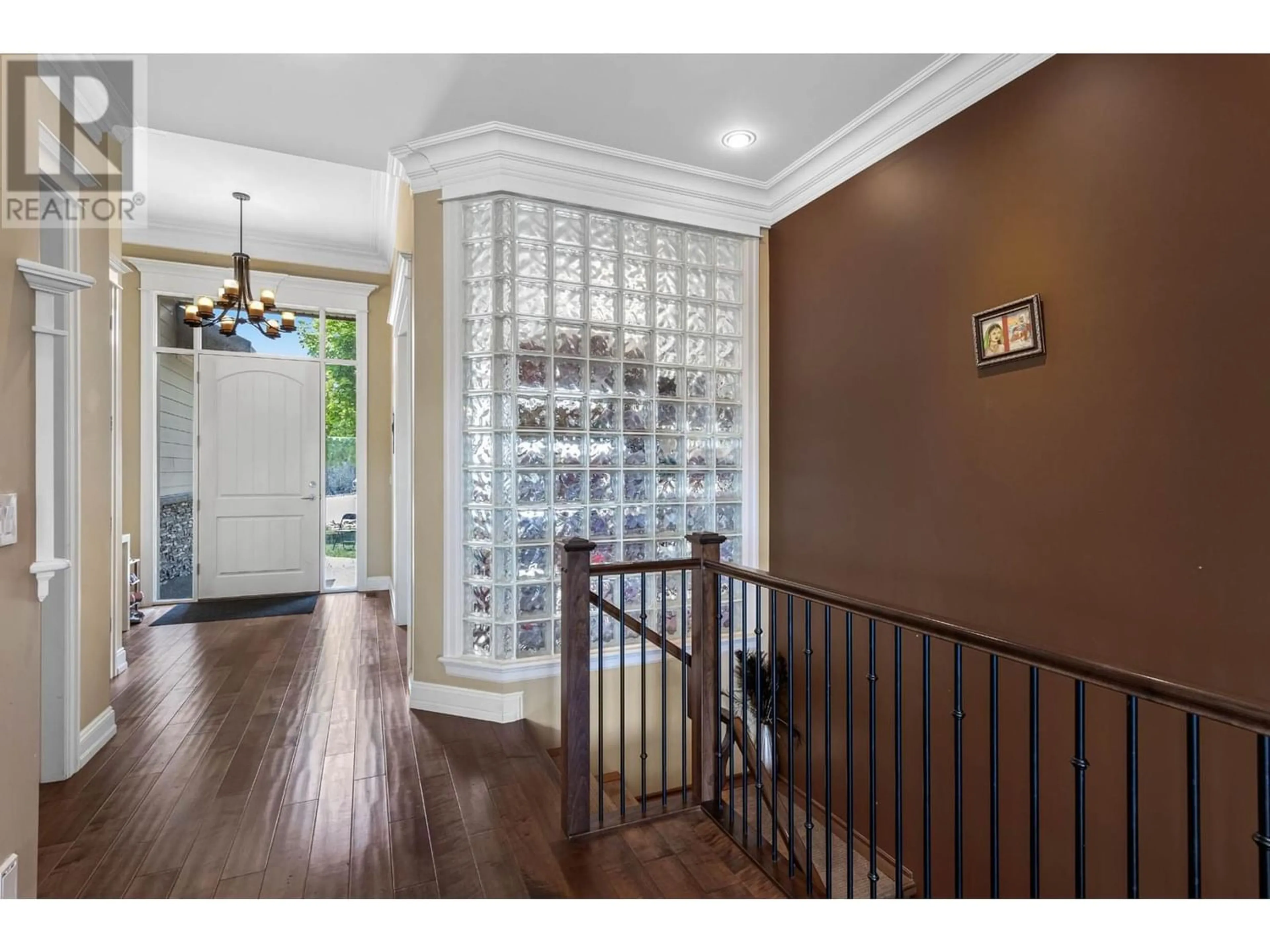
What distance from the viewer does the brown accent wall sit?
1.63m

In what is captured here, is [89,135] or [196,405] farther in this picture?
[196,405]

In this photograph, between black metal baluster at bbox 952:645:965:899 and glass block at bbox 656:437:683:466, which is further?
glass block at bbox 656:437:683:466

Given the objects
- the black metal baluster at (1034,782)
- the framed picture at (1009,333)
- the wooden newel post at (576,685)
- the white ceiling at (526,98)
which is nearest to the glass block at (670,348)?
the white ceiling at (526,98)

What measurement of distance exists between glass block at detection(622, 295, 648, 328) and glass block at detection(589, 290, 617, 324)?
0.05m

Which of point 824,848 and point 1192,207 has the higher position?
point 1192,207

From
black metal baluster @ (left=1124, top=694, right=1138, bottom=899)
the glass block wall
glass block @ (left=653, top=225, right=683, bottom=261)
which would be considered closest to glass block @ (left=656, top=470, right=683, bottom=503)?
the glass block wall

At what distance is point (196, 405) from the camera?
16.6 feet

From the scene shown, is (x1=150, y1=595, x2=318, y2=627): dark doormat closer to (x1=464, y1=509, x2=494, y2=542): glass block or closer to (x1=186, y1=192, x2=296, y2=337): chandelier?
(x1=186, y1=192, x2=296, y2=337): chandelier

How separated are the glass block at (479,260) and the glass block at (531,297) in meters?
0.15

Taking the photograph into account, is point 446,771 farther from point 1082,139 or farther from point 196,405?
point 196,405

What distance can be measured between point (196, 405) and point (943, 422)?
216 inches

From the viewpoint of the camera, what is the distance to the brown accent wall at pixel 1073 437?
5.34 ft
